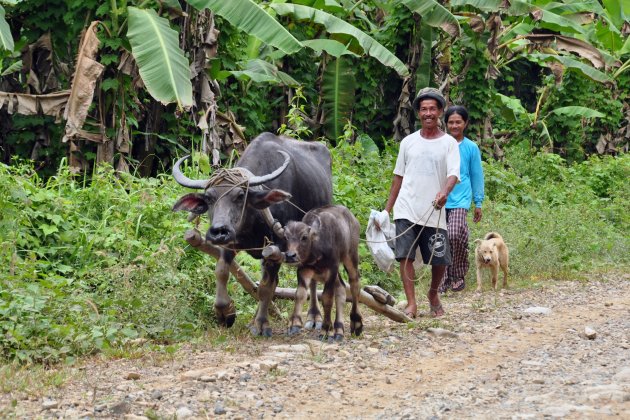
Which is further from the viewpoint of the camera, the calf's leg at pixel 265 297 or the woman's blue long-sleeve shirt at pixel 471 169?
the woman's blue long-sleeve shirt at pixel 471 169

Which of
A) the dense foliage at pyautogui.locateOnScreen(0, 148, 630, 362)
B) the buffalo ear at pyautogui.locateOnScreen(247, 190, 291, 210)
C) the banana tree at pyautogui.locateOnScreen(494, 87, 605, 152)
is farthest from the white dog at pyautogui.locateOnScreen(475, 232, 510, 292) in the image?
the banana tree at pyautogui.locateOnScreen(494, 87, 605, 152)

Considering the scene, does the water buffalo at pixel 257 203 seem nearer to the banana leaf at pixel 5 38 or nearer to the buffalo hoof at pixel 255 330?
the buffalo hoof at pixel 255 330

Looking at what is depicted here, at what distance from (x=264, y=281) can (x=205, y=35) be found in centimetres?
660

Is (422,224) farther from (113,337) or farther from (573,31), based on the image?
(573,31)

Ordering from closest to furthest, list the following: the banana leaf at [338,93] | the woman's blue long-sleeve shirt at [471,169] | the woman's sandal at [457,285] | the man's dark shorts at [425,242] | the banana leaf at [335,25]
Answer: the man's dark shorts at [425,242], the woman's blue long-sleeve shirt at [471,169], the woman's sandal at [457,285], the banana leaf at [335,25], the banana leaf at [338,93]

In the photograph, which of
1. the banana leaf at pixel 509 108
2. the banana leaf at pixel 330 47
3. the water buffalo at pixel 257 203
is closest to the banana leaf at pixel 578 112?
the banana leaf at pixel 509 108

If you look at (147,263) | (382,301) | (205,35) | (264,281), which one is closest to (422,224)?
(382,301)

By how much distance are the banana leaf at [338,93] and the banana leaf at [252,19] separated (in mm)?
3914

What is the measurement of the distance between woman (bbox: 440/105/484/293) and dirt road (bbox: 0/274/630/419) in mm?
1794

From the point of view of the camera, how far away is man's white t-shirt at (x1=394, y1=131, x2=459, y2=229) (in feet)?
28.1

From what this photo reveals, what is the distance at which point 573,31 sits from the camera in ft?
61.5

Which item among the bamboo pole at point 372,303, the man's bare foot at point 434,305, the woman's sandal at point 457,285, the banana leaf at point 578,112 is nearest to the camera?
the bamboo pole at point 372,303

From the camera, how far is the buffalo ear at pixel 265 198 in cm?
720

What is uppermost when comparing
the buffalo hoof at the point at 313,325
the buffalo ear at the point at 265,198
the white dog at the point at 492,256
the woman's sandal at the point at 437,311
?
the buffalo ear at the point at 265,198
